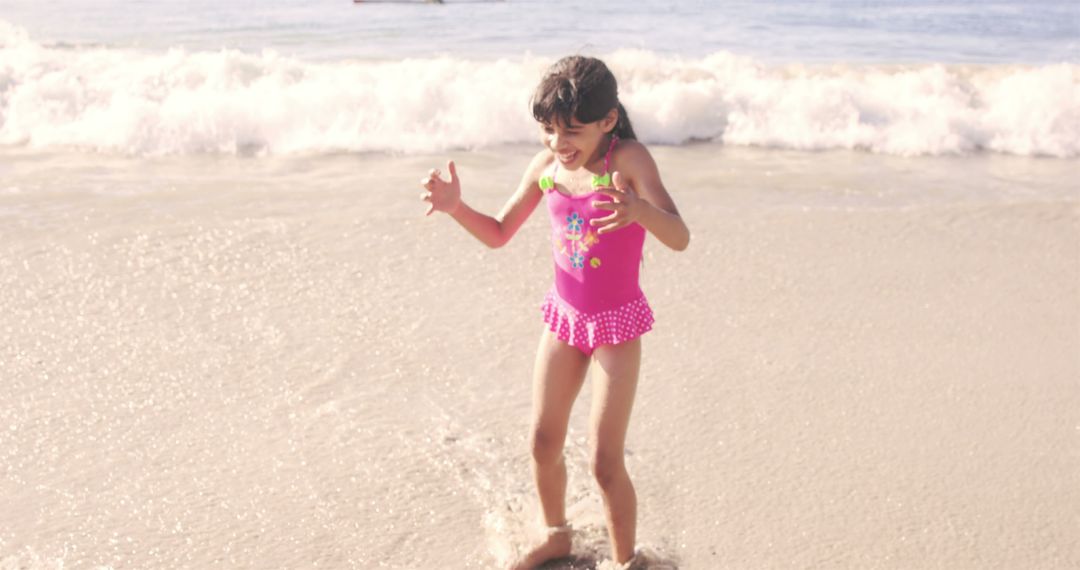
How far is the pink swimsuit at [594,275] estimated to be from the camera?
273 cm

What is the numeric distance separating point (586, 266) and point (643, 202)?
0.32 meters

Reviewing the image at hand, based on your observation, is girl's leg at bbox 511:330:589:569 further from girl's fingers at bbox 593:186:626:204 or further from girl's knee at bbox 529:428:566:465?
girl's fingers at bbox 593:186:626:204

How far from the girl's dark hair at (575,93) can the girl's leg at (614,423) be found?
56 centimetres

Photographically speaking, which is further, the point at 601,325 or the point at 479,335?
the point at 479,335

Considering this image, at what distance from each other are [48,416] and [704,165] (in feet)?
16.1

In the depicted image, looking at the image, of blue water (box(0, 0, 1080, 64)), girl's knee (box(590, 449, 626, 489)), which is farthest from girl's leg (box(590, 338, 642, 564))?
blue water (box(0, 0, 1080, 64))

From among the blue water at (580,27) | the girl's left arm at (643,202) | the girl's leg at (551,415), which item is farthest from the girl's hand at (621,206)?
the blue water at (580,27)

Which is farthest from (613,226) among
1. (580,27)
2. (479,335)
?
(580,27)

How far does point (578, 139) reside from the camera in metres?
2.65

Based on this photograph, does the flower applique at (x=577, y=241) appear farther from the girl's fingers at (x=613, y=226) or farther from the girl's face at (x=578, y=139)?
the girl's fingers at (x=613, y=226)

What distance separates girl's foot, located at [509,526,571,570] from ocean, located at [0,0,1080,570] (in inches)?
4.1

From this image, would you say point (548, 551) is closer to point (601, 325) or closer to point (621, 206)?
point (601, 325)

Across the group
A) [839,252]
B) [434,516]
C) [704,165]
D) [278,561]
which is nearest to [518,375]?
[434,516]

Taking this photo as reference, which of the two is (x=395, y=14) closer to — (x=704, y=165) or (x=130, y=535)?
(x=704, y=165)
